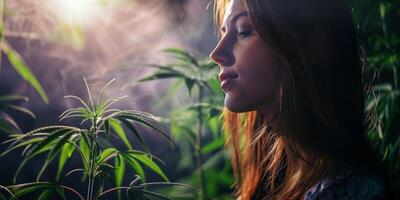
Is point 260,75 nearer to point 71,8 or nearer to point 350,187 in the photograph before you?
point 350,187

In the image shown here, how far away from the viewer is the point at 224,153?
1.83m

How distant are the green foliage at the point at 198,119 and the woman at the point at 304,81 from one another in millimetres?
271

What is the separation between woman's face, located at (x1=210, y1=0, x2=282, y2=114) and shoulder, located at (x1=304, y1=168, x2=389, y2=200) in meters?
0.18

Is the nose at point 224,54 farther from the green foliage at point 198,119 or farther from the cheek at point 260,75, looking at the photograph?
the green foliage at point 198,119

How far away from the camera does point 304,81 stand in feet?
2.73

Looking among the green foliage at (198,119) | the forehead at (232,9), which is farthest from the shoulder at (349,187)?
the green foliage at (198,119)

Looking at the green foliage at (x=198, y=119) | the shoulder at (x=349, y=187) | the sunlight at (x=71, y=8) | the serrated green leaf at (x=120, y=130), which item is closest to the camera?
the shoulder at (x=349, y=187)

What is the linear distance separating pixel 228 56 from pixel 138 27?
3.85 ft

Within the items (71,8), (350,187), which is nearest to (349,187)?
(350,187)

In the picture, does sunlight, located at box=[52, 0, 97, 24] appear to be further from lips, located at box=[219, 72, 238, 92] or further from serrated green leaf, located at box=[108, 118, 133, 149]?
lips, located at box=[219, 72, 238, 92]

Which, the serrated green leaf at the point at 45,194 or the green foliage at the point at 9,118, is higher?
the green foliage at the point at 9,118

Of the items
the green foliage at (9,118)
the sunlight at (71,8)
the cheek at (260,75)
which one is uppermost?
the sunlight at (71,8)

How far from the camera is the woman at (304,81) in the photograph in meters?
0.82

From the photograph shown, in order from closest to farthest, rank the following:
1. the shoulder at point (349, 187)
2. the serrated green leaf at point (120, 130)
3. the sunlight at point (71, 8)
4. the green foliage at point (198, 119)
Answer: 1. the shoulder at point (349, 187)
2. the serrated green leaf at point (120, 130)
3. the green foliage at point (198, 119)
4. the sunlight at point (71, 8)
